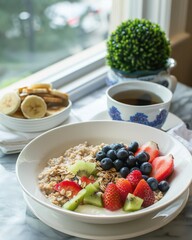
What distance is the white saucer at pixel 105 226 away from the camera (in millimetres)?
765

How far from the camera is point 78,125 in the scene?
997 mm

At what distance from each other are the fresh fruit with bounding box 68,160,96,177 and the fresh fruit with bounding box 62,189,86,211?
2.7 inches

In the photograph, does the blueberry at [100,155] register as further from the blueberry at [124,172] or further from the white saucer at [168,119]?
the white saucer at [168,119]

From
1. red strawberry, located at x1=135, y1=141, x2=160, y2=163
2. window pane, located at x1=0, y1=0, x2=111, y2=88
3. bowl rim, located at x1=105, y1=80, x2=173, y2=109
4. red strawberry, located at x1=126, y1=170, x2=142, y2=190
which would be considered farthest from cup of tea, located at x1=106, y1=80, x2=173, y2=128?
window pane, located at x1=0, y1=0, x2=111, y2=88

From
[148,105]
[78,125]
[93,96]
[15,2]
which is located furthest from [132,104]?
[15,2]

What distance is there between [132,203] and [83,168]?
134 millimetres

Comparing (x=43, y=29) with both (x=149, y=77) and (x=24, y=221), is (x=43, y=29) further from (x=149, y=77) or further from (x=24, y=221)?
(x=24, y=221)

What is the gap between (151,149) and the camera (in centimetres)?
92

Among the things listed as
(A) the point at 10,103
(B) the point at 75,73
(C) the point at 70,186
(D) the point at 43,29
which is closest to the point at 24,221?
(C) the point at 70,186

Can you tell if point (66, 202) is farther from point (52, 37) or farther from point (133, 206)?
point (52, 37)

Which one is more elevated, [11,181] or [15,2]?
[15,2]

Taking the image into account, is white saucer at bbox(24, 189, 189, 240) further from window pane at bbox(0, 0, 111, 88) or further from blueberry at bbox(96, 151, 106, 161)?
window pane at bbox(0, 0, 111, 88)

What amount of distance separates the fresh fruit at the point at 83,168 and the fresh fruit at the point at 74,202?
0.07 metres

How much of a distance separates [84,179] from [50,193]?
0.22ft
